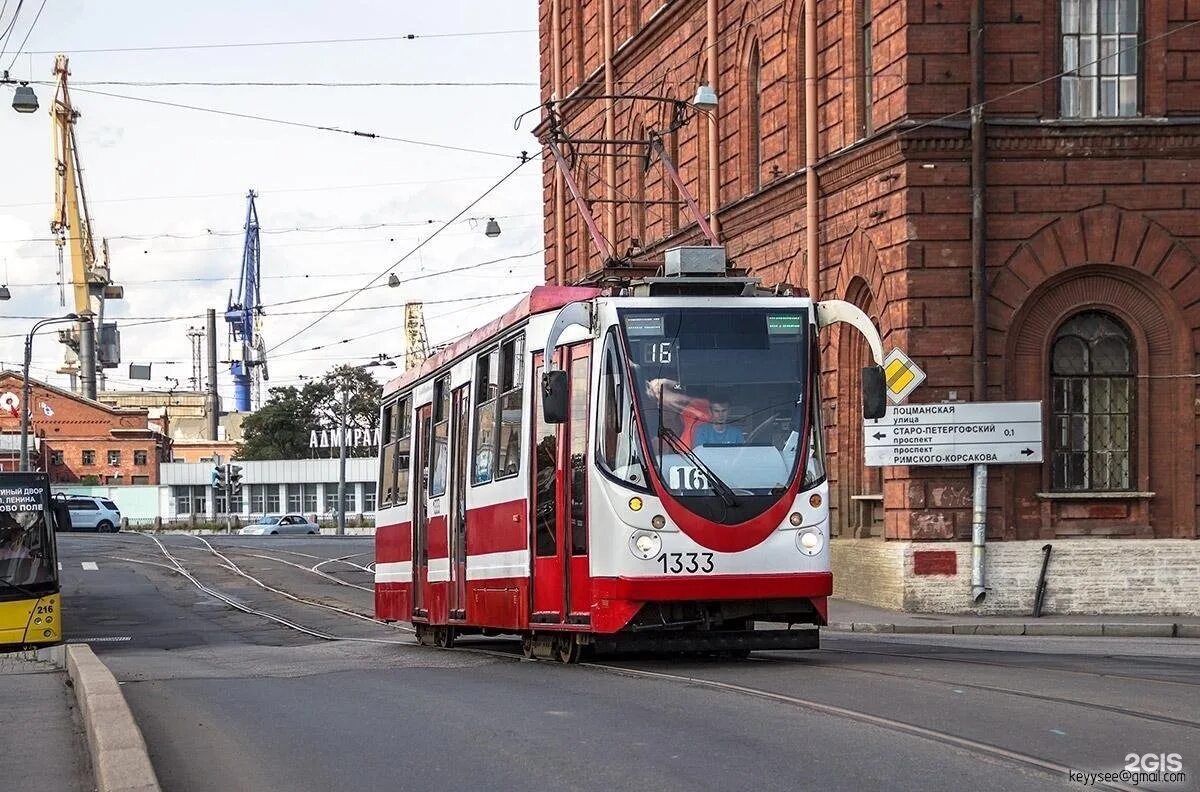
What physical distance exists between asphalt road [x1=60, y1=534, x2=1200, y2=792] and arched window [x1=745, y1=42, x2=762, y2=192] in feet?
46.6

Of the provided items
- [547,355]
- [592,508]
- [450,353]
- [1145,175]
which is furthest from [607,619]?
[1145,175]

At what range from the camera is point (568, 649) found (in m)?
15.9

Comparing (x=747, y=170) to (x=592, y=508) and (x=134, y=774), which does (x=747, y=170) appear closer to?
(x=592, y=508)

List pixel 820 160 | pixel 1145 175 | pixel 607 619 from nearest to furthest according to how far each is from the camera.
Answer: pixel 607 619, pixel 1145 175, pixel 820 160

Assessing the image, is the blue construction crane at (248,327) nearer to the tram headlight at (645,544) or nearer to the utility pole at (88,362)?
the utility pole at (88,362)

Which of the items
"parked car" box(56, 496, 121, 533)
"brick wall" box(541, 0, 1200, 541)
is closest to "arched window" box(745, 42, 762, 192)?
"brick wall" box(541, 0, 1200, 541)

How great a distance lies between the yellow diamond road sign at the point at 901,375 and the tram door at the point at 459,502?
7.66 m

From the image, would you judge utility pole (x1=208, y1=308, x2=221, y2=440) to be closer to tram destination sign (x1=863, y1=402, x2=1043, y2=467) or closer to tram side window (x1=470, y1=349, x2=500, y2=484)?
tram destination sign (x1=863, y1=402, x2=1043, y2=467)

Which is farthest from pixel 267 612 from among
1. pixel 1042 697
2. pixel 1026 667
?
pixel 1042 697

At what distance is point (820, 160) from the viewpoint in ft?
94.1

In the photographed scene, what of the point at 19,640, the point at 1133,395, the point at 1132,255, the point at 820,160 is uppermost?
the point at 820,160

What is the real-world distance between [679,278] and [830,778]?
726cm

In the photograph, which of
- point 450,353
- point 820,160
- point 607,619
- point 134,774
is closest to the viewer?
point 134,774

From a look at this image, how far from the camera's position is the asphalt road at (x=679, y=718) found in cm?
883
